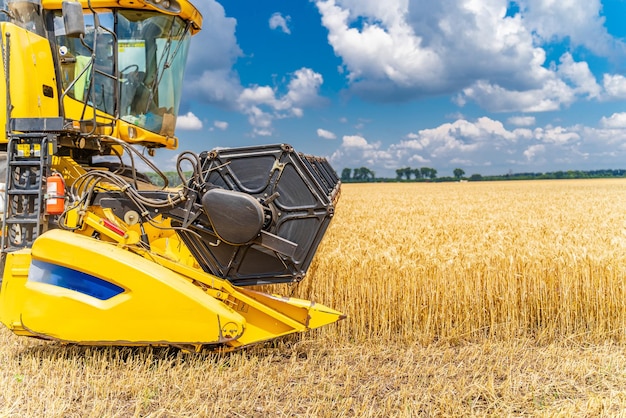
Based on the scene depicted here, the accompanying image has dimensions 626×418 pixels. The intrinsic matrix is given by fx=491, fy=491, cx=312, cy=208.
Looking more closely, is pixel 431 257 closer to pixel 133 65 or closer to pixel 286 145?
pixel 286 145

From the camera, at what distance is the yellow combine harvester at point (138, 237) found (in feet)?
10.3

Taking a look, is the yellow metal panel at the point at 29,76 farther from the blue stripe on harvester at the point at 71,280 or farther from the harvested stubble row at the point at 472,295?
the harvested stubble row at the point at 472,295

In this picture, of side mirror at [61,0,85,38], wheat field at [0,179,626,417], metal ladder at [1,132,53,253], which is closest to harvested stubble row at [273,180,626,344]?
wheat field at [0,179,626,417]

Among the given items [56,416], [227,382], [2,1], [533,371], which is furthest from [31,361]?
[533,371]

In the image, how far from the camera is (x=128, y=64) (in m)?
4.55

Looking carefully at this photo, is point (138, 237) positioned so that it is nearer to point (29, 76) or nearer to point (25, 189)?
point (25, 189)

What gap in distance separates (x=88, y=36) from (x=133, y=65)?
442 millimetres

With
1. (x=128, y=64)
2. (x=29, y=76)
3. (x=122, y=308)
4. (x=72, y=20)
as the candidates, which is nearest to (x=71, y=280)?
(x=122, y=308)

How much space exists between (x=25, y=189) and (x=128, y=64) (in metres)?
1.54

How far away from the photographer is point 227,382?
10.5 ft

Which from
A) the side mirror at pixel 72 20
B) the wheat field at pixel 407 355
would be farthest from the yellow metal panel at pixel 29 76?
the wheat field at pixel 407 355

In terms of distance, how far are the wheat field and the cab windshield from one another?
2132 millimetres

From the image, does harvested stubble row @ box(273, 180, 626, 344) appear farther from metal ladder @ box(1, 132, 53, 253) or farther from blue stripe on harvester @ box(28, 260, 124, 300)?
metal ladder @ box(1, 132, 53, 253)

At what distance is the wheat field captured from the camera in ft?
9.73
